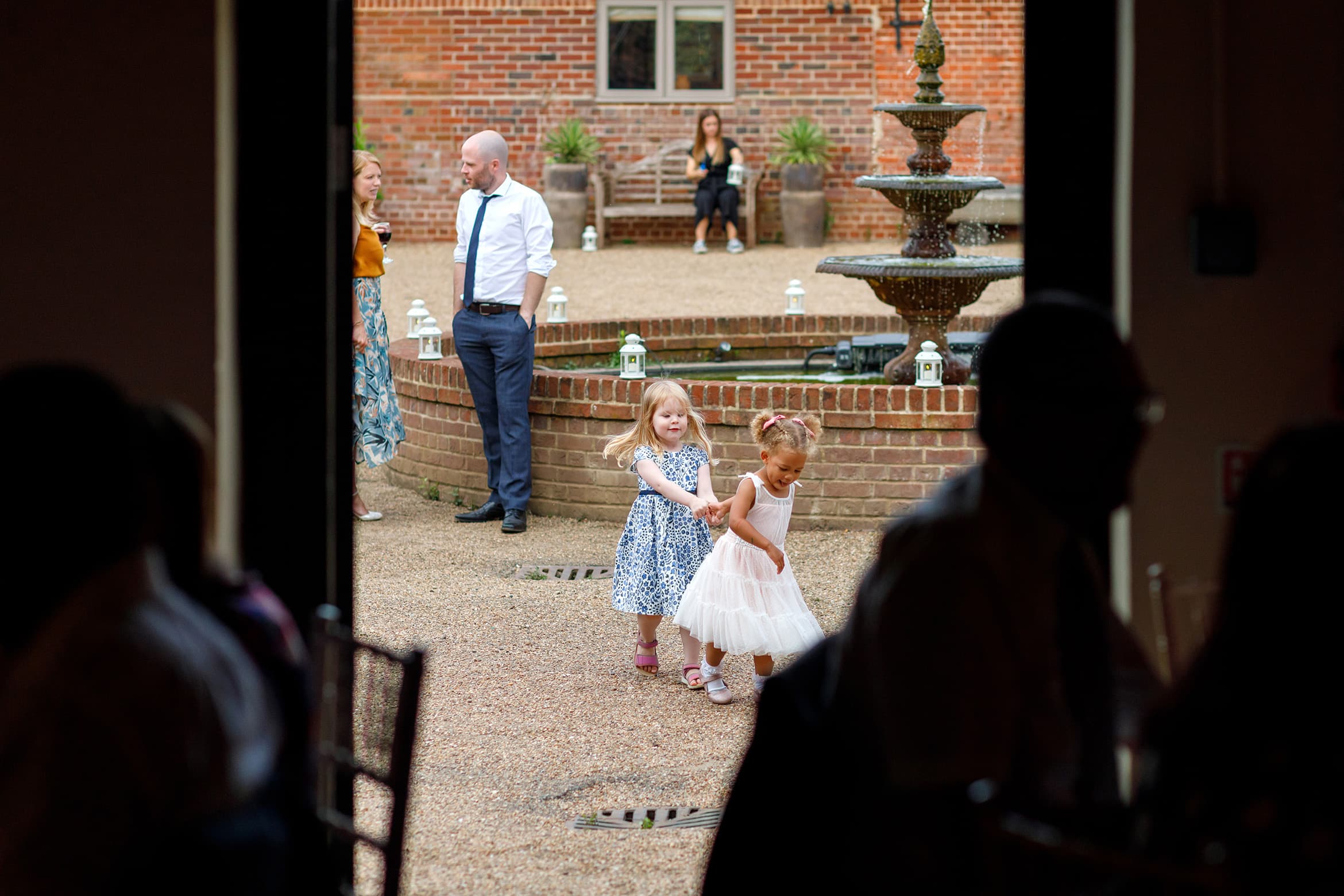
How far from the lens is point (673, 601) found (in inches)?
218

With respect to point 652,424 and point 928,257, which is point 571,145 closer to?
point 928,257

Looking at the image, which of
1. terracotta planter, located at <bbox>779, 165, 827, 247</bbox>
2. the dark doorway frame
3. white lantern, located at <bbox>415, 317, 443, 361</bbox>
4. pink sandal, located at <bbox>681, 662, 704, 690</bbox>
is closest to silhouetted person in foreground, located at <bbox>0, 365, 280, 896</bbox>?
the dark doorway frame

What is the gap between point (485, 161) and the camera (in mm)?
7766

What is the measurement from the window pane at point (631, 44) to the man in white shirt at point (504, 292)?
12.0m

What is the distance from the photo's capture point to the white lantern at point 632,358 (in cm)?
823

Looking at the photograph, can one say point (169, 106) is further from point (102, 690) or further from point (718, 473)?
point (718, 473)


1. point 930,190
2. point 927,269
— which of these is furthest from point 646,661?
point 930,190

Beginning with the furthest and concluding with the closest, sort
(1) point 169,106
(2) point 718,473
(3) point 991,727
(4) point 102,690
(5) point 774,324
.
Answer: (5) point 774,324 → (2) point 718,473 → (1) point 169,106 → (3) point 991,727 → (4) point 102,690

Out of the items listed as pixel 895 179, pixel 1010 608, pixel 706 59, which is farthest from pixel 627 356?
pixel 706 59

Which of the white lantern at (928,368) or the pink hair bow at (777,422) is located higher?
the white lantern at (928,368)

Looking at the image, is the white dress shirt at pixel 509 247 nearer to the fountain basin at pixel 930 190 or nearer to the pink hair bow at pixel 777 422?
the fountain basin at pixel 930 190

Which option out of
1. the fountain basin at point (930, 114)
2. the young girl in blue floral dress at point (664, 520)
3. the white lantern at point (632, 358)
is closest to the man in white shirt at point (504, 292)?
the white lantern at point (632, 358)

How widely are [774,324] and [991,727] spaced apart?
360 inches

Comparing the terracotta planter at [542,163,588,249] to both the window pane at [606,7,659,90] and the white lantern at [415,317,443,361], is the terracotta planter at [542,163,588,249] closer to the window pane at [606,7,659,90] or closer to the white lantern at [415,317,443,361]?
the window pane at [606,7,659,90]
